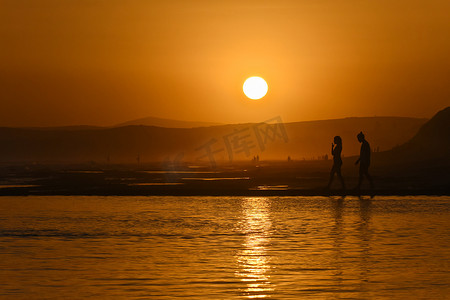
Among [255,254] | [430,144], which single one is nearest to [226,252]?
[255,254]

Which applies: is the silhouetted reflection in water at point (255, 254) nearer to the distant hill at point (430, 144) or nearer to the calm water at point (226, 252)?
the calm water at point (226, 252)

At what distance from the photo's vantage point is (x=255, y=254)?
45.0ft

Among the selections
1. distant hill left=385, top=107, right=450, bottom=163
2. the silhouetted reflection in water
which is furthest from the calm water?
distant hill left=385, top=107, right=450, bottom=163

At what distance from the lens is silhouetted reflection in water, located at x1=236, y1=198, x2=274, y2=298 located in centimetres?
1072

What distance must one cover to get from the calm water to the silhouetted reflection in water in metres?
0.02

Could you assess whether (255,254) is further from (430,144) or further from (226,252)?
(430,144)

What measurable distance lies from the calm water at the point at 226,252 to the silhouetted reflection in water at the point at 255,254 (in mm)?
18

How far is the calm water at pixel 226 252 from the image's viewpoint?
10.7m

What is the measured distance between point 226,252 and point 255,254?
526 millimetres

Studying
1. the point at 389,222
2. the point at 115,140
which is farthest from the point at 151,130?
the point at 389,222

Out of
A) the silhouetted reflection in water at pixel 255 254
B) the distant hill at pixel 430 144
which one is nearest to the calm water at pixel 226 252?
the silhouetted reflection in water at pixel 255 254

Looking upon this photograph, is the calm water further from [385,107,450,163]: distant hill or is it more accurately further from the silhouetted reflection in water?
[385,107,450,163]: distant hill

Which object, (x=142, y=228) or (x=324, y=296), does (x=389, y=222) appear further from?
(x=324, y=296)

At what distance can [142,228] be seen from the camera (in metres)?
17.8
